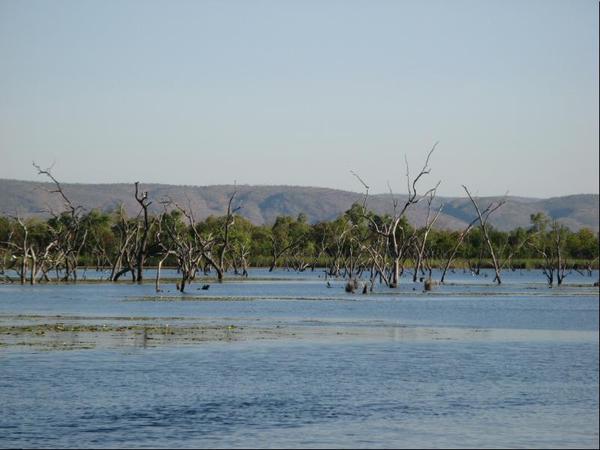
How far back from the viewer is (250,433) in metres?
19.7

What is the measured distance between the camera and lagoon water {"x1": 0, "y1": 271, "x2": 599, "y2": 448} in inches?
774

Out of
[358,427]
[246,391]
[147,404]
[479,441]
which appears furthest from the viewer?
[246,391]

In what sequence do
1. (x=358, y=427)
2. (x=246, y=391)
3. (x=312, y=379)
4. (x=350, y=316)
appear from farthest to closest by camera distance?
(x=350, y=316)
(x=312, y=379)
(x=246, y=391)
(x=358, y=427)

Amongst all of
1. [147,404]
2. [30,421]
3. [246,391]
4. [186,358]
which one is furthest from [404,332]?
[30,421]

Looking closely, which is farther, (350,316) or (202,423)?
(350,316)

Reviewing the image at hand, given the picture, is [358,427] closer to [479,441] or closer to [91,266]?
[479,441]

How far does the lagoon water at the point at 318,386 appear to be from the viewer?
19.7 m

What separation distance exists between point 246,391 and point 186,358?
20.6ft

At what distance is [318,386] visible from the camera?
25562 mm

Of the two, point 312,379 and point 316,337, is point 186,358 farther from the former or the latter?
point 316,337

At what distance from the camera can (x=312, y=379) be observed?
26750 mm

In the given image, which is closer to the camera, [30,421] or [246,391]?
[30,421]

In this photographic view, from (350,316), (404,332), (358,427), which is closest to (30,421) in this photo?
(358,427)

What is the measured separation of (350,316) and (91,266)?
9303 cm
